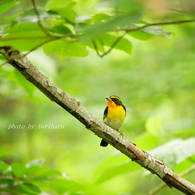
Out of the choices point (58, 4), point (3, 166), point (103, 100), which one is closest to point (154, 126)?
point (3, 166)

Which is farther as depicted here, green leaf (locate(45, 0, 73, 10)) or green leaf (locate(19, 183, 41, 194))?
green leaf (locate(19, 183, 41, 194))

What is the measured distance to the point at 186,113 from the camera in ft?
25.0

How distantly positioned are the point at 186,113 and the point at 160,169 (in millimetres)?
5458

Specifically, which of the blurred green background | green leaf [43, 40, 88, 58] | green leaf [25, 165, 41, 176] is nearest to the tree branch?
green leaf [43, 40, 88, 58]

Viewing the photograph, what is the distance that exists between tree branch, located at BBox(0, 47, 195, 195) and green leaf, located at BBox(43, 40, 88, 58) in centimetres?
14

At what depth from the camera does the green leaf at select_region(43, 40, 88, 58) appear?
1968 millimetres

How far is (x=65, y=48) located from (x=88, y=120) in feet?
1.48

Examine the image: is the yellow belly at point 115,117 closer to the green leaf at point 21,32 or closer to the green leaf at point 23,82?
the green leaf at point 23,82

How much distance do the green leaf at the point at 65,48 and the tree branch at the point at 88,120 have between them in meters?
0.14

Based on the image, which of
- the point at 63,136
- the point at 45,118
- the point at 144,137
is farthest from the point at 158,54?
the point at 144,137

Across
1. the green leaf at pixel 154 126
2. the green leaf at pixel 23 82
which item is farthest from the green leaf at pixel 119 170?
the green leaf at pixel 23 82

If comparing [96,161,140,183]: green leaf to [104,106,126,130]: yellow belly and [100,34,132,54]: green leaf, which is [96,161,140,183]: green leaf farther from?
Result: [104,106,126,130]: yellow belly

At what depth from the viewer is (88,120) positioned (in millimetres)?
2129

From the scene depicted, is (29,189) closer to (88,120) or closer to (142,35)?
Result: (88,120)
